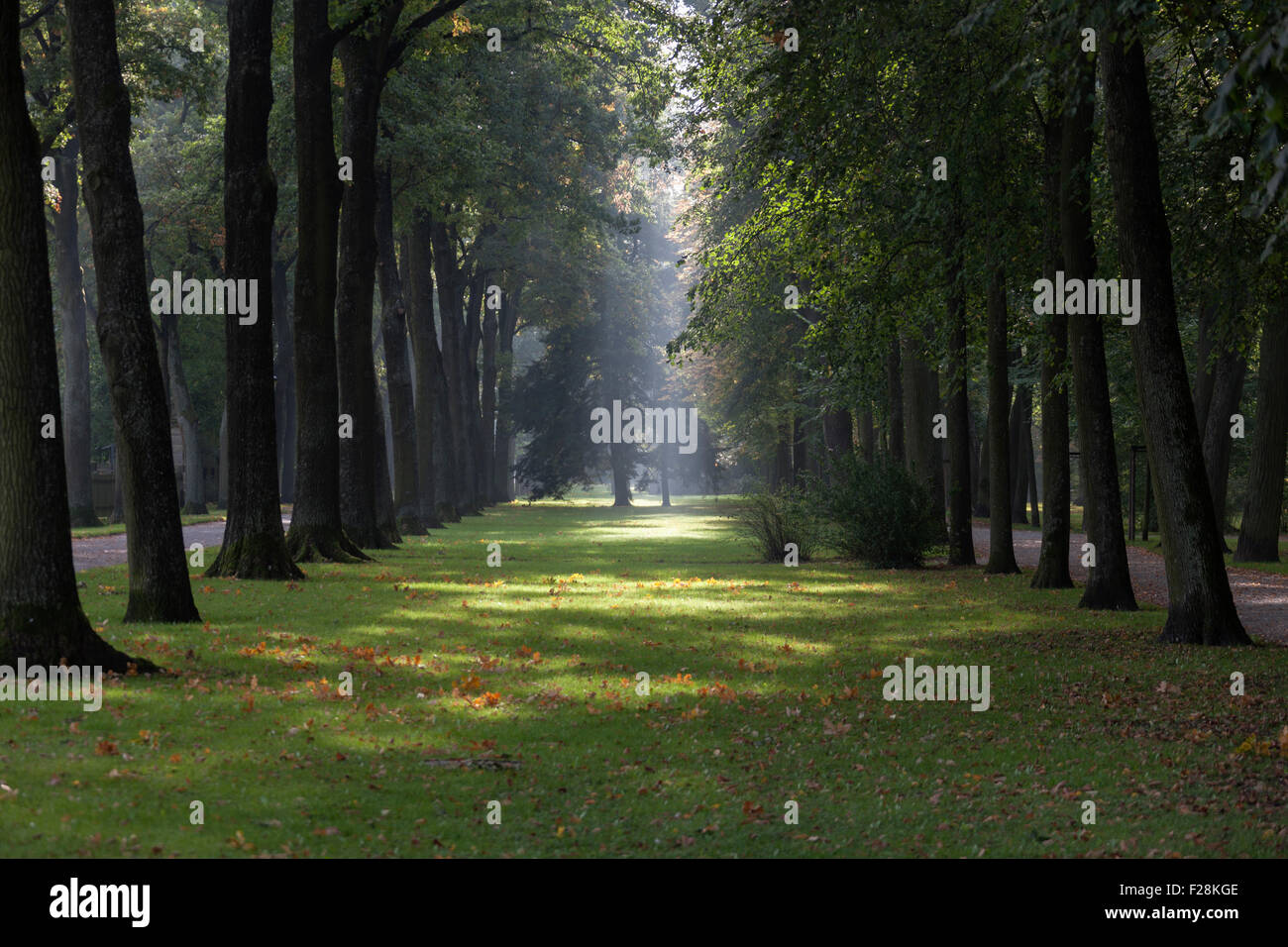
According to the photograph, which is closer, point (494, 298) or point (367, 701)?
point (367, 701)

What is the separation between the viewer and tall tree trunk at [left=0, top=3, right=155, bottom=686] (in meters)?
11.0

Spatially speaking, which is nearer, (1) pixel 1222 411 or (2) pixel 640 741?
(2) pixel 640 741

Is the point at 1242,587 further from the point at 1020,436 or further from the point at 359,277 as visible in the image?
the point at 1020,436

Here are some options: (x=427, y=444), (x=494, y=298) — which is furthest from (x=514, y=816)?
(x=494, y=298)

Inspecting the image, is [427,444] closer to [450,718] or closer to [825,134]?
[825,134]

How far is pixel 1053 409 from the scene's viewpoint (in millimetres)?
21484

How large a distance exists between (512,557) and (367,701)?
18.8 meters

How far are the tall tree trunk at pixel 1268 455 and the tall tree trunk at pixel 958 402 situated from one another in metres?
5.97

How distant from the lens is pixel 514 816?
Result: 25.3ft

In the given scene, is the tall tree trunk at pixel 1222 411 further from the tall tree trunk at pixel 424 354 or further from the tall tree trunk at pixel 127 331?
the tall tree trunk at pixel 424 354

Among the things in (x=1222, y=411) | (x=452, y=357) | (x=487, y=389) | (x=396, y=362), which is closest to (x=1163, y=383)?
(x=1222, y=411)

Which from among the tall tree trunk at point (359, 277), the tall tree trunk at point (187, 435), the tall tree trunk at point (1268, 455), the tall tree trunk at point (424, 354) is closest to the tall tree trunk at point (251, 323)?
the tall tree trunk at point (359, 277)

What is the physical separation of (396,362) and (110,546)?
329 inches

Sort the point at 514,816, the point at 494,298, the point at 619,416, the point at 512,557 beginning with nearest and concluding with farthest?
1. the point at 514,816
2. the point at 512,557
3. the point at 494,298
4. the point at 619,416
